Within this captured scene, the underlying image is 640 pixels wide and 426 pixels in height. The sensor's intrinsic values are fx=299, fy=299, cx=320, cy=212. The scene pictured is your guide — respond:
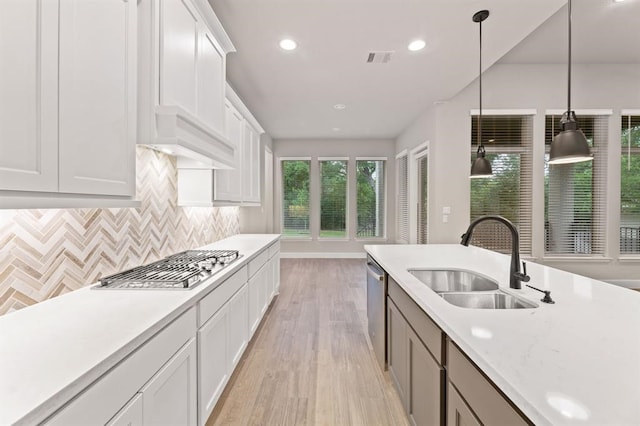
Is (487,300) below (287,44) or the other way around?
below

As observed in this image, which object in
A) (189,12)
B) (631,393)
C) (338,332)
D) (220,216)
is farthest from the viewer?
(220,216)

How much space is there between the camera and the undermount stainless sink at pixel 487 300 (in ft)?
4.88

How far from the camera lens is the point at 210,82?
223cm

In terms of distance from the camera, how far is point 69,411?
0.78 meters

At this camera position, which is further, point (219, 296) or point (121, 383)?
point (219, 296)

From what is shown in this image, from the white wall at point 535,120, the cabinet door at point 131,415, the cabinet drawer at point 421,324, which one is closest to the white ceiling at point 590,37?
the white wall at point 535,120

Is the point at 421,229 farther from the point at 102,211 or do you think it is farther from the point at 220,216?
the point at 102,211

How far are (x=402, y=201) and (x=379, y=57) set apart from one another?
4.19m

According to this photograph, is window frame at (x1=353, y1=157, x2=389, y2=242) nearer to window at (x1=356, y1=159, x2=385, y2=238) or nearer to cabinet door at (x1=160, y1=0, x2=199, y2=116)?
window at (x1=356, y1=159, x2=385, y2=238)

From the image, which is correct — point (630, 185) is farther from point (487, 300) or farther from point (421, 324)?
point (421, 324)

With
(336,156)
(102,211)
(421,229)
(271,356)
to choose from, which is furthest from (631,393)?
(336,156)

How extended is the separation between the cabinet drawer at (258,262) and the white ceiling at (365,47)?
2.09 meters

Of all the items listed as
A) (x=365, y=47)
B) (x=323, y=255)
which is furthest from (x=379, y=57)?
(x=323, y=255)

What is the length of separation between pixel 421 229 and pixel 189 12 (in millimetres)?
4876
